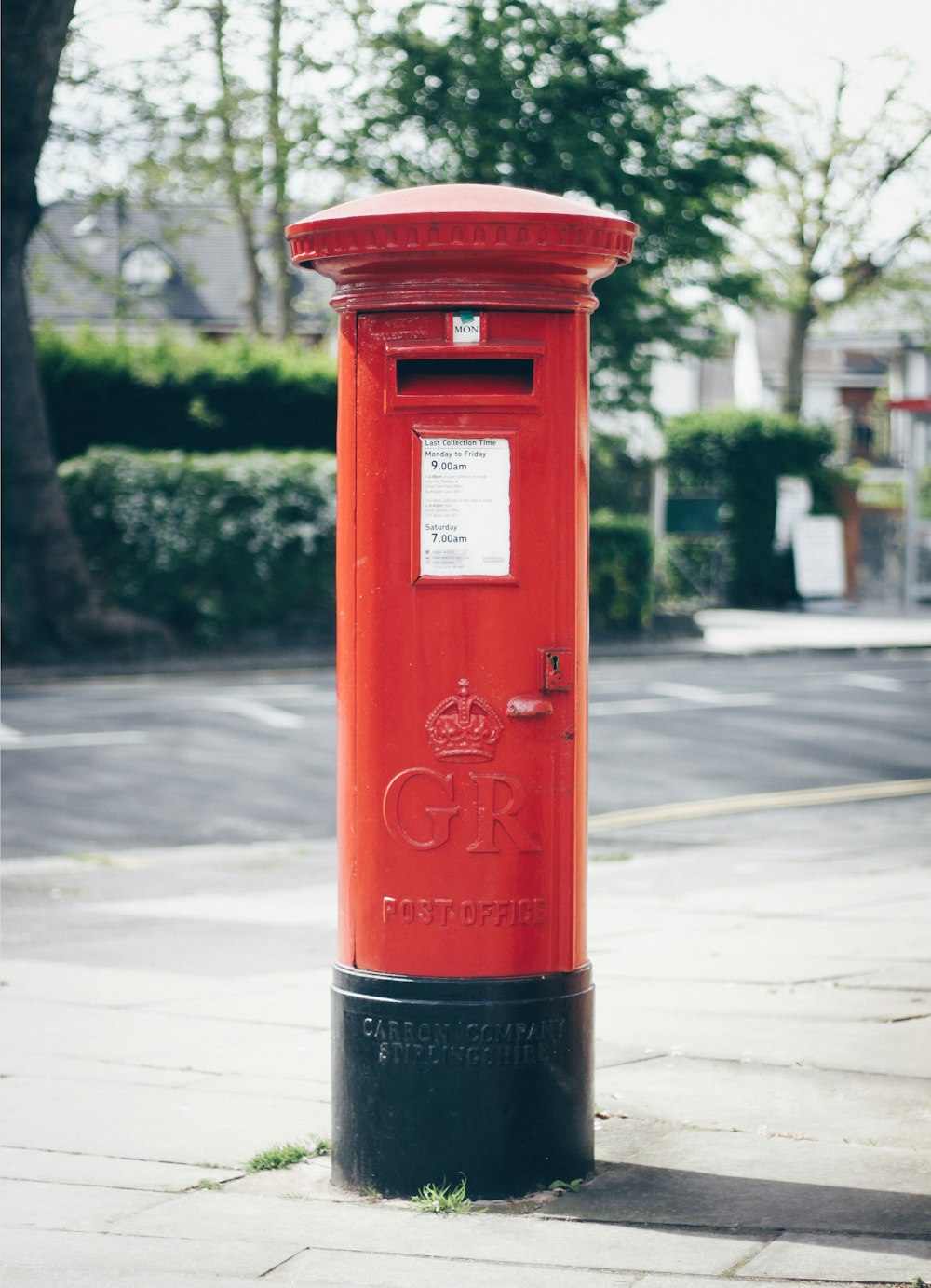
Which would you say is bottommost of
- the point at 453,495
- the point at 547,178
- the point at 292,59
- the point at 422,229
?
the point at 453,495

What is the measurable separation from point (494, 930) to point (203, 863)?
4.94 m

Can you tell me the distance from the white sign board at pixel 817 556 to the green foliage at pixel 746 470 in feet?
0.99

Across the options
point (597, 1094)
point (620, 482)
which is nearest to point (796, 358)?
point (620, 482)

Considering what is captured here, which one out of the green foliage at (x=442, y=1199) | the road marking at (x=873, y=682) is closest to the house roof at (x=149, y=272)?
the road marking at (x=873, y=682)

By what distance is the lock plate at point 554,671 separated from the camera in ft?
13.0

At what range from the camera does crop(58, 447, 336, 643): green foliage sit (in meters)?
19.7

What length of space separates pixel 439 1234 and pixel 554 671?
49.5 inches

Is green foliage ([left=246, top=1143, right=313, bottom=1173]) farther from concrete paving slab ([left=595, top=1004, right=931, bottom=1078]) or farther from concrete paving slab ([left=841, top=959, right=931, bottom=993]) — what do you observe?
concrete paving slab ([left=841, top=959, right=931, bottom=993])

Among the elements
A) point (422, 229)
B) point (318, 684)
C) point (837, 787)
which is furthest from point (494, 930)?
point (318, 684)

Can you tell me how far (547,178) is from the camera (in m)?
21.5

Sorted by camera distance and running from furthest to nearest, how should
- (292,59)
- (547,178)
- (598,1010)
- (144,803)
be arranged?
(292,59) < (547,178) < (144,803) < (598,1010)

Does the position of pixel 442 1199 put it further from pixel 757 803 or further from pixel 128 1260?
pixel 757 803

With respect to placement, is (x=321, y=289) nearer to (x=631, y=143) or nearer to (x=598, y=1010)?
(x=631, y=143)

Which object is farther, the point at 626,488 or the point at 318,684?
the point at 626,488
